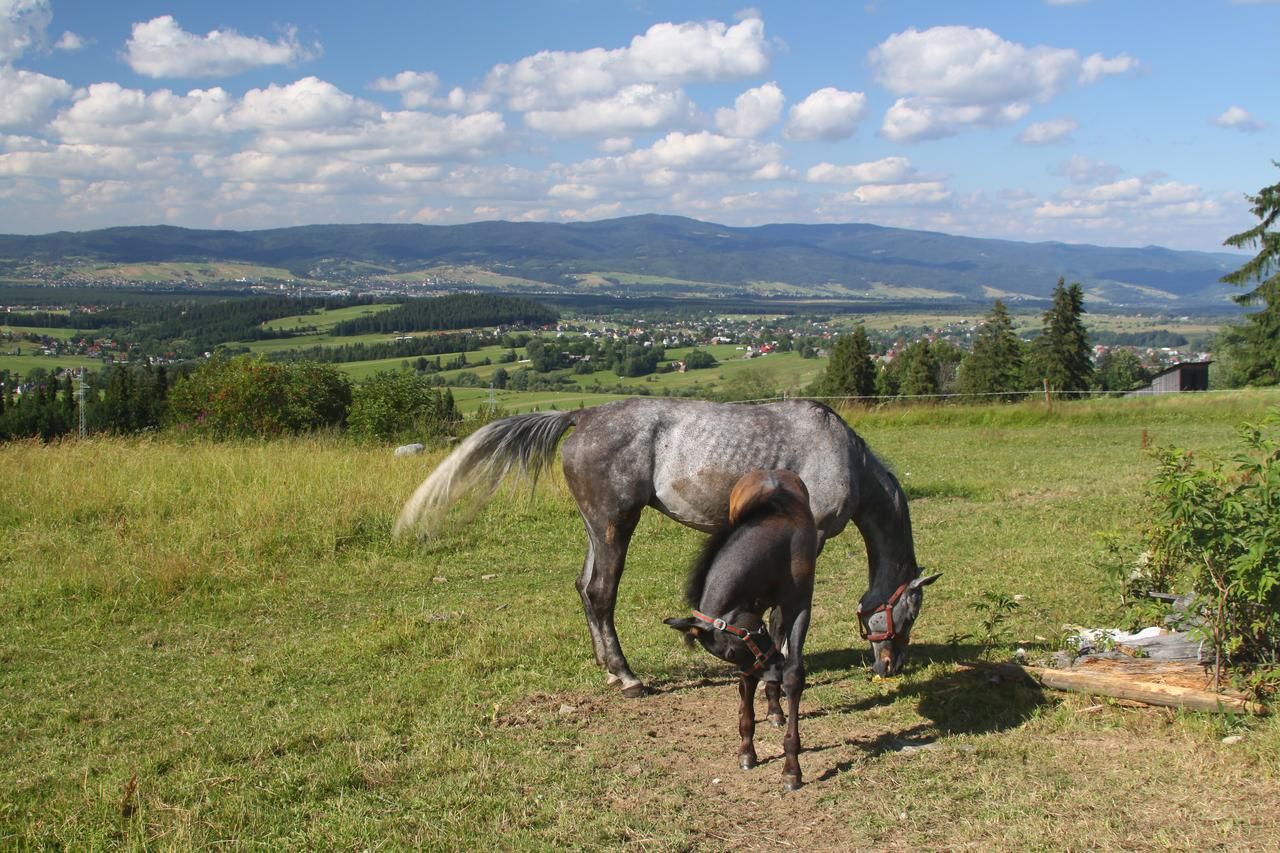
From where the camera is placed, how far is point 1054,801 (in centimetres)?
475

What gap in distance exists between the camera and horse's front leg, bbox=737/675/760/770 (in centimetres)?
522

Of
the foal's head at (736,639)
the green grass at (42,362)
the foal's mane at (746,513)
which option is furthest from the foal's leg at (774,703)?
the green grass at (42,362)

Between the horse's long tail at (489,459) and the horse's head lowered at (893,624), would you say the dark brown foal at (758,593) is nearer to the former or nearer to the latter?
the horse's head lowered at (893,624)

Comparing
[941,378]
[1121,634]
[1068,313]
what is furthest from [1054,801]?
[941,378]

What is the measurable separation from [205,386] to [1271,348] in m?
39.5

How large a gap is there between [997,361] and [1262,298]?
15.9 metres

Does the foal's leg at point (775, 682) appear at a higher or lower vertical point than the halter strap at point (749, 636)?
lower

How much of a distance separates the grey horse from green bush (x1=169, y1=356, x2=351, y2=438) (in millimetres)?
14545

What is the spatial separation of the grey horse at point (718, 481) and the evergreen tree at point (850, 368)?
44.1 meters

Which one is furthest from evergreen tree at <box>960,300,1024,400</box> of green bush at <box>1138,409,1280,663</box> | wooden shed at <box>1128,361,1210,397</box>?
green bush at <box>1138,409,1280,663</box>

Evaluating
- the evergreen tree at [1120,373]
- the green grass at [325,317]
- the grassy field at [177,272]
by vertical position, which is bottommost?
the evergreen tree at [1120,373]

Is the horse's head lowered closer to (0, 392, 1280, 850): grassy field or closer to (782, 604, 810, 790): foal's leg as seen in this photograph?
(0, 392, 1280, 850): grassy field

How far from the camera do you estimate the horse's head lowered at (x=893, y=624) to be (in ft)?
20.9

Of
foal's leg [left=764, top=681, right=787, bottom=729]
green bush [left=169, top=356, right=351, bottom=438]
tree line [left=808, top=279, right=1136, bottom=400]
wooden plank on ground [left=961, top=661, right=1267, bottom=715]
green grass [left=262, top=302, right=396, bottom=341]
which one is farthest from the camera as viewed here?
green grass [left=262, top=302, right=396, bottom=341]
